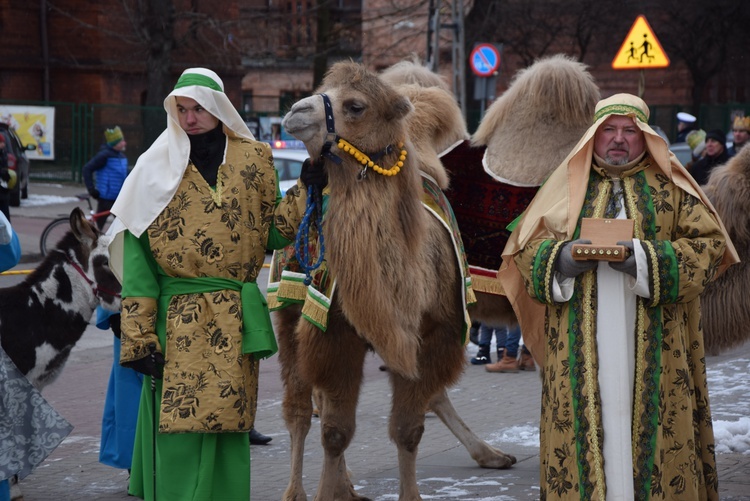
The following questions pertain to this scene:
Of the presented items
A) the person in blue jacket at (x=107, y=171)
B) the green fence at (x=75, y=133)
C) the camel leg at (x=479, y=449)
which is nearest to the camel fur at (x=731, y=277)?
the camel leg at (x=479, y=449)

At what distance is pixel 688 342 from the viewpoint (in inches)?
183

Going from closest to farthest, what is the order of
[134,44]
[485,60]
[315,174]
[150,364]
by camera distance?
[150,364]
[315,174]
[485,60]
[134,44]

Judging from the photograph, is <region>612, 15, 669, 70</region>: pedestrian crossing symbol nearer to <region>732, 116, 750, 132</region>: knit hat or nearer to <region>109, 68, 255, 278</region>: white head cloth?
<region>732, 116, 750, 132</region>: knit hat

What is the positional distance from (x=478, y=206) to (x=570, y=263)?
2.17m

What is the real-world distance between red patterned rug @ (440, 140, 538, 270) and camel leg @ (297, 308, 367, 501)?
5.16ft

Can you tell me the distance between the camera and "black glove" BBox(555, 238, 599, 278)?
14.6ft

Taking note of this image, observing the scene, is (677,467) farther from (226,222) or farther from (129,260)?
(129,260)

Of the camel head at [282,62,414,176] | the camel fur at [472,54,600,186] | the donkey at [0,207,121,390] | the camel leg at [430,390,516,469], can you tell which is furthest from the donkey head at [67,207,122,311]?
the camel fur at [472,54,600,186]

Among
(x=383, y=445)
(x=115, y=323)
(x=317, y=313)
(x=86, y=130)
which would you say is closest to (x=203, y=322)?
(x=317, y=313)

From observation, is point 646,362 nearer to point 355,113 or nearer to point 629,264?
point 629,264

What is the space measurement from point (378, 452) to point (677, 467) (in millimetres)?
2844

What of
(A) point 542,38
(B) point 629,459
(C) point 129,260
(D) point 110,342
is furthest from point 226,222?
(A) point 542,38

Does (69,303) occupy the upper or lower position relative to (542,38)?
lower

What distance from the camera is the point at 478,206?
6.60m
